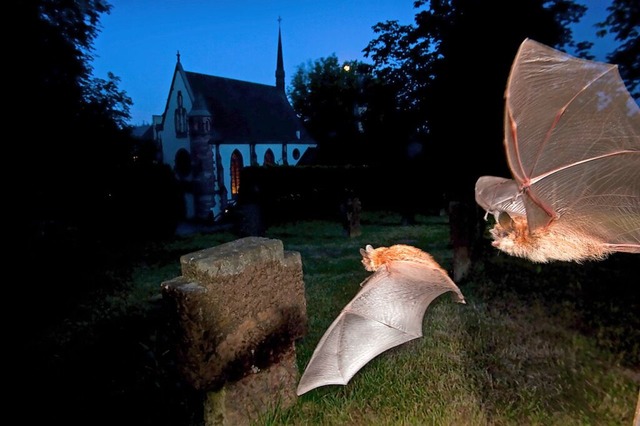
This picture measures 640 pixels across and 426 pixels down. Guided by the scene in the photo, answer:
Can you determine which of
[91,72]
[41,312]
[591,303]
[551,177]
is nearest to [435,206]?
[591,303]

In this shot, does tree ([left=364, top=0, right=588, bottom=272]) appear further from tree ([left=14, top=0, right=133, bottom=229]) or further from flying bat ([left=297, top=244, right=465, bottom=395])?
tree ([left=14, top=0, right=133, bottom=229])

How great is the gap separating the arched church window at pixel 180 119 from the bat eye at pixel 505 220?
33.8m

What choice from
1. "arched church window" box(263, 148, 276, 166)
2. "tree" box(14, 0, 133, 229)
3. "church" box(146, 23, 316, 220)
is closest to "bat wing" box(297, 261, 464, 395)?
"tree" box(14, 0, 133, 229)

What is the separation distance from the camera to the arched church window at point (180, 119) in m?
Answer: 33.2

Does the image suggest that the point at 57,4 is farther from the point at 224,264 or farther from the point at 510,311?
the point at 510,311

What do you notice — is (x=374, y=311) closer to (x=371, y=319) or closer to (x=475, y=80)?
(x=371, y=319)

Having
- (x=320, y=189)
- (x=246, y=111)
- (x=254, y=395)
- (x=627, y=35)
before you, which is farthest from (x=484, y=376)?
(x=246, y=111)

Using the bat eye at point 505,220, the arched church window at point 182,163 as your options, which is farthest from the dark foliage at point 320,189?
the bat eye at point 505,220

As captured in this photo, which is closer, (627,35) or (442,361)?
(442,361)

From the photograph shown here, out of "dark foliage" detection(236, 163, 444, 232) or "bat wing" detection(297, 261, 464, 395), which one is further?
"dark foliage" detection(236, 163, 444, 232)

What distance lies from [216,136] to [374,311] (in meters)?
31.2

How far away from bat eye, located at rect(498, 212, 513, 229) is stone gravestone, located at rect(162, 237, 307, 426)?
1.72 m

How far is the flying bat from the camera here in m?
3.17

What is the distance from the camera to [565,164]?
7.86ft
